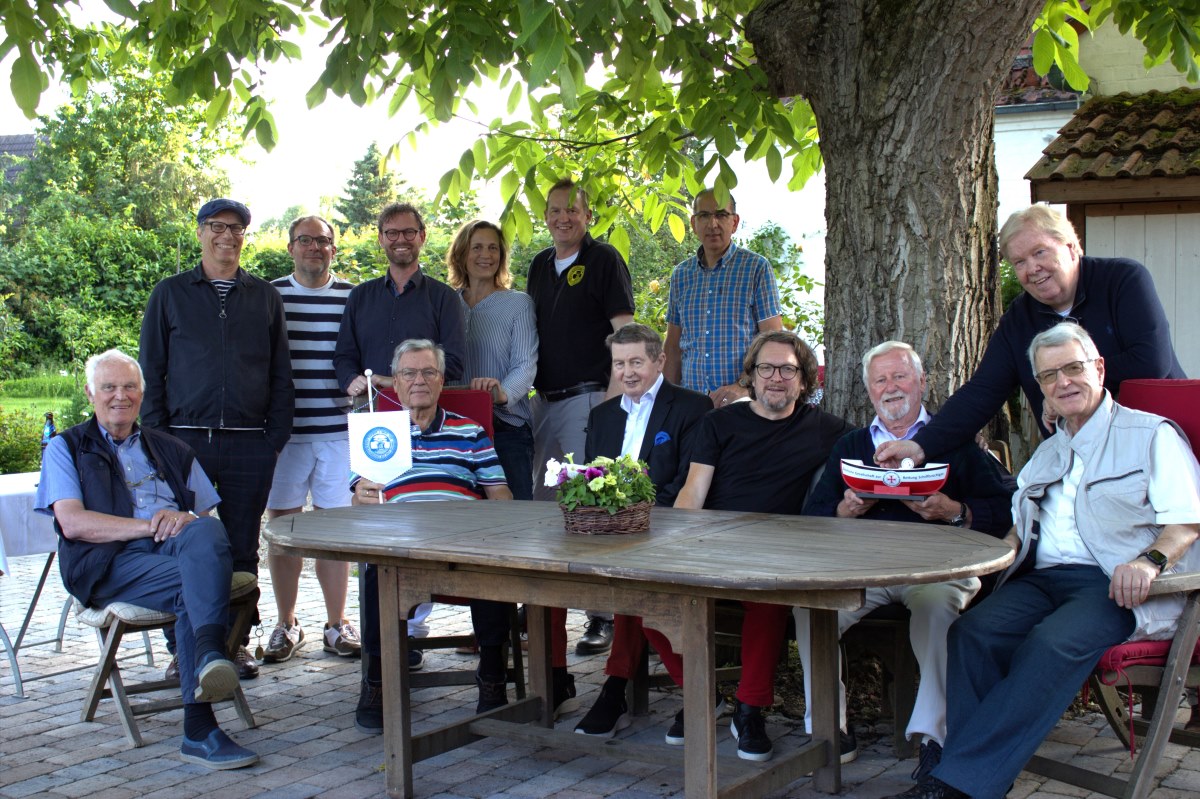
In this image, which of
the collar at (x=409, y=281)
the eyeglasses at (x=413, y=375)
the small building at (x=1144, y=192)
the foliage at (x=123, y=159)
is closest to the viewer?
the eyeglasses at (x=413, y=375)

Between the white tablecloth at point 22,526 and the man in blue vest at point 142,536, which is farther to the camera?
the white tablecloth at point 22,526

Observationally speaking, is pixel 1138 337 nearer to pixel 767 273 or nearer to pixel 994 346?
pixel 994 346

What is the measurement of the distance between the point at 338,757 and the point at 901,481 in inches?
87.6

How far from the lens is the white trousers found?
368 centimetres

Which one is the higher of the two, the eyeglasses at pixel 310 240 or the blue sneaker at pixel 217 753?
the eyeglasses at pixel 310 240

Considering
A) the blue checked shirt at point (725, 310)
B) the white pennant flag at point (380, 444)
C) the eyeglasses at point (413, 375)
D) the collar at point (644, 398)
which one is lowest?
the white pennant flag at point (380, 444)

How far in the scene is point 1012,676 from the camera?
3.29m

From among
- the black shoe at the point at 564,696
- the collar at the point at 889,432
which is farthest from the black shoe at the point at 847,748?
the black shoe at the point at 564,696

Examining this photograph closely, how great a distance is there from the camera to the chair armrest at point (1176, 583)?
3242 millimetres

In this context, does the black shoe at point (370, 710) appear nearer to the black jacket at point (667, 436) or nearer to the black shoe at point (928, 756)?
the black jacket at point (667, 436)

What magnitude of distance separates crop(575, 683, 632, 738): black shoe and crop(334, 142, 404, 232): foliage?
42.1m

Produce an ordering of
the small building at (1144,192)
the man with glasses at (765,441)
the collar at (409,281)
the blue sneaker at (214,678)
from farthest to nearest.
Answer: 1. the small building at (1144,192)
2. the collar at (409,281)
3. the man with glasses at (765,441)
4. the blue sneaker at (214,678)

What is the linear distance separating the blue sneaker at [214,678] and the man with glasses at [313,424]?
1.48 metres

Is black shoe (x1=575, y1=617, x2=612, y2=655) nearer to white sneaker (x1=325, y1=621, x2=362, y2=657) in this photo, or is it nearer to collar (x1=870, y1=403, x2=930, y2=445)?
white sneaker (x1=325, y1=621, x2=362, y2=657)
